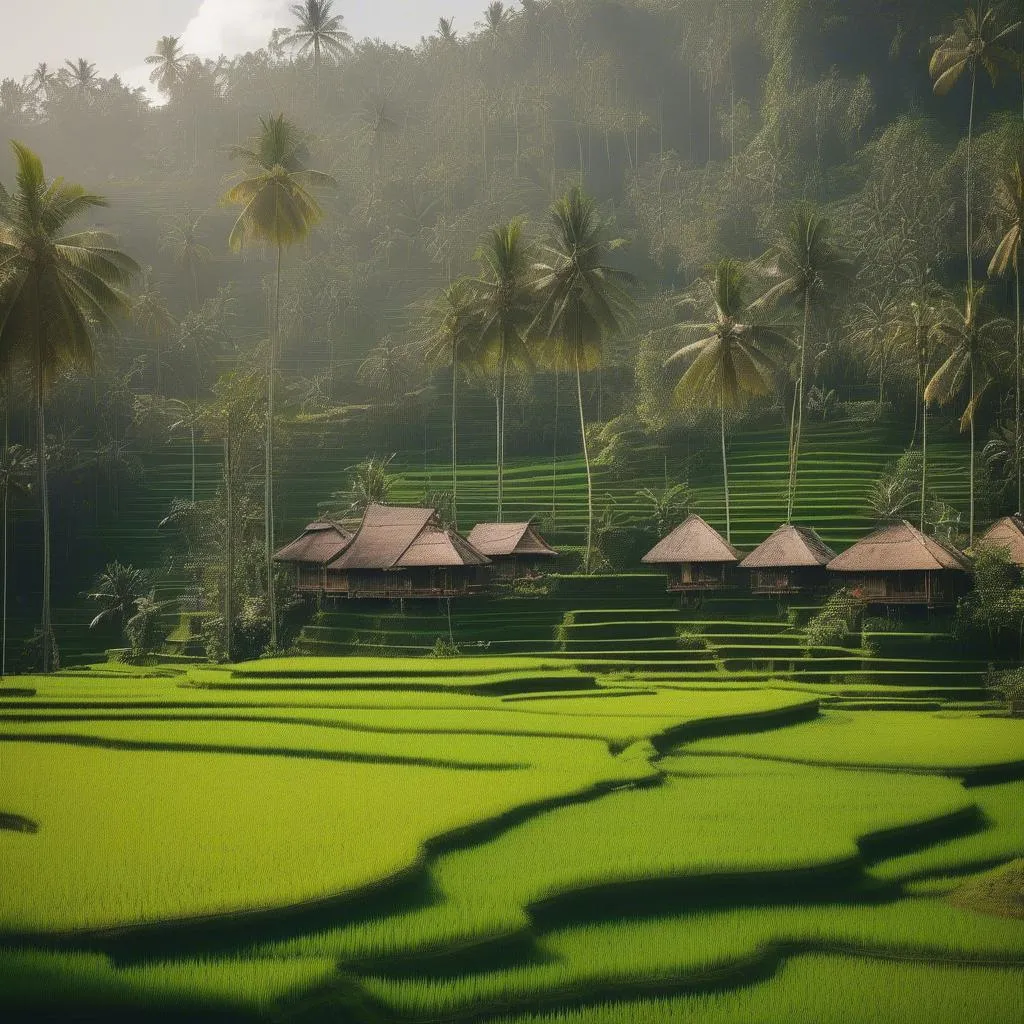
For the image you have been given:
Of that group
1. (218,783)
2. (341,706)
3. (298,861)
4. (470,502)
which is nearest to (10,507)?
(470,502)

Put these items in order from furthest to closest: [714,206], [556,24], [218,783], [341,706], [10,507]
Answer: [556,24]
[714,206]
[10,507]
[341,706]
[218,783]

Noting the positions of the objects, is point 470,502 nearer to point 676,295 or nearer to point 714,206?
point 676,295

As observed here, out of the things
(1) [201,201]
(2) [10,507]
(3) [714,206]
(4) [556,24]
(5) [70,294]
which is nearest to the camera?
(5) [70,294]

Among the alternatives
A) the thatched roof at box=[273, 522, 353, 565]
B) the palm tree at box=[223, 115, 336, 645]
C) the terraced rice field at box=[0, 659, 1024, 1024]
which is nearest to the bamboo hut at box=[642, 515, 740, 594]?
the thatched roof at box=[273, 522, 353, 565]

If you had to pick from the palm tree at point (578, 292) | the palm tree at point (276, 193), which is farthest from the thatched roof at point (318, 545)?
the palm tree at point (578, 292)

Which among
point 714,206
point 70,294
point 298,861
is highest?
point 714,206

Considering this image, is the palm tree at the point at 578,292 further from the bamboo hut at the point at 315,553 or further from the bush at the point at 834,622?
the bush at the point at 834,622
